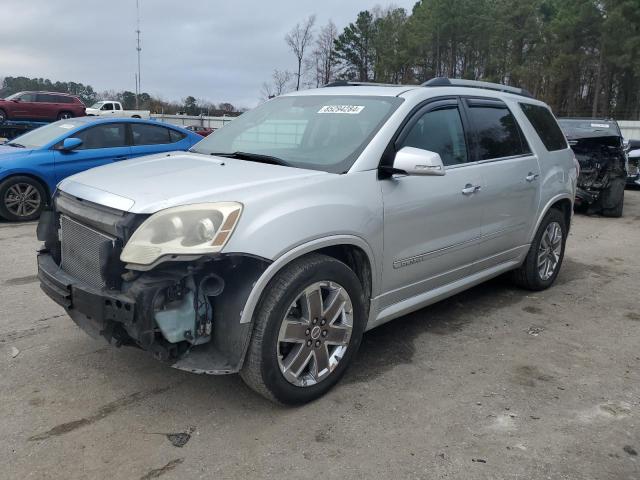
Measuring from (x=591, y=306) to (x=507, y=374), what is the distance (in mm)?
1936

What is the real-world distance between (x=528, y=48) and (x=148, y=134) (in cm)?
4499

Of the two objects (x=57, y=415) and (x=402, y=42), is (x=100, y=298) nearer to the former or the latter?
(x=57, y=415)

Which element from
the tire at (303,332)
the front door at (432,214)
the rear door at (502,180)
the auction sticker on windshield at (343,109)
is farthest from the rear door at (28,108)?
the tire at (303,332)

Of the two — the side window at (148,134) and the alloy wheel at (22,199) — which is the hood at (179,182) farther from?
the side window at (148,134)

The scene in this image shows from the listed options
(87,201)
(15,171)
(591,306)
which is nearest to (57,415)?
(87,201)

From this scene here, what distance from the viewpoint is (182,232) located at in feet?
8.63

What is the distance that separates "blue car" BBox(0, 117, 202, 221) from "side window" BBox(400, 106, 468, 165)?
5902 millimetres

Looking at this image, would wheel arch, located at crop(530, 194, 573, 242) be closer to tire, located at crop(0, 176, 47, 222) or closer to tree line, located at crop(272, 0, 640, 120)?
tire, located at crop(0, 176, 47, 222)

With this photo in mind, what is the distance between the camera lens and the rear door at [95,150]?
319 inches

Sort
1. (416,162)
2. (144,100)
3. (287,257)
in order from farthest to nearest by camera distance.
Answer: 1. (144,100)
2. (416,162)
3. (287,257)

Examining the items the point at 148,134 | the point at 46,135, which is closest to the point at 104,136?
the point at 148,134

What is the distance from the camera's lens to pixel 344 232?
3.07m

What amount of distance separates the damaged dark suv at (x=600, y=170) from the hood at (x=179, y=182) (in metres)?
8.42

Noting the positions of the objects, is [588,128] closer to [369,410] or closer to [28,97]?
A: [369,410]
